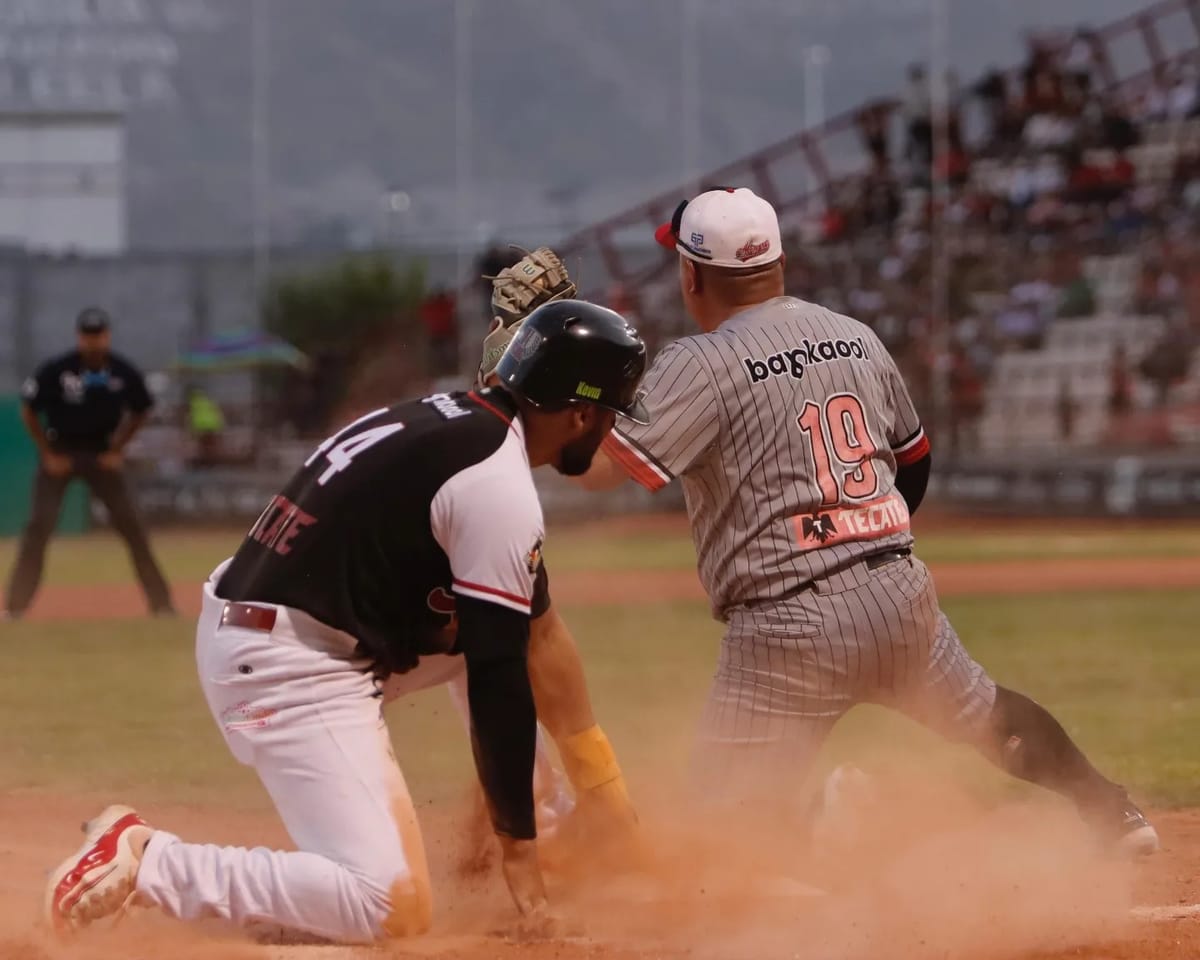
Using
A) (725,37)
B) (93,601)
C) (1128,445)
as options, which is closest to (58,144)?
(725,37)


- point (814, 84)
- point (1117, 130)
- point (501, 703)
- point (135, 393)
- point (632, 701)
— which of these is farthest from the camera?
point (814, 84)

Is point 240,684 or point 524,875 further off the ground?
point 240,684

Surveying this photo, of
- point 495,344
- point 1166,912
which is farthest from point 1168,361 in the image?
point 495,344

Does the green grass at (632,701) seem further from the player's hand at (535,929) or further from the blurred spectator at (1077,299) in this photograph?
the blurred spectator at (1077,299)

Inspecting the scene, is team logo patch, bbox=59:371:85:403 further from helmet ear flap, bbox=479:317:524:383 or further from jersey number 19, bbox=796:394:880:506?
jersey number 19, bbox=796:394:880:506

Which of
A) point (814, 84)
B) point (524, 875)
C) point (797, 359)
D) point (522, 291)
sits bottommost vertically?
point (524, 875)

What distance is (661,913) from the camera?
4.91m

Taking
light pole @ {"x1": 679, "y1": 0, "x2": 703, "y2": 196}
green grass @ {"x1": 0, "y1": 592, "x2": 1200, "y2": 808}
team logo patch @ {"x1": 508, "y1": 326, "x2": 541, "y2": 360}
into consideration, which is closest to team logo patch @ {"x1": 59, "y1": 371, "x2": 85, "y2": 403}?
green grass @ {"x1": 0, "y1": 592, "x2": 1200, "y2": 808}

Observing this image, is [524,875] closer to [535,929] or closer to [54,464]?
[535,929]

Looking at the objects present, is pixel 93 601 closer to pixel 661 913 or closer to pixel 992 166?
pixel 661 913

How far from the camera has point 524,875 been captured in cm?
426

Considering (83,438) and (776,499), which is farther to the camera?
(83,438)

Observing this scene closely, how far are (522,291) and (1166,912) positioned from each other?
2615 mm

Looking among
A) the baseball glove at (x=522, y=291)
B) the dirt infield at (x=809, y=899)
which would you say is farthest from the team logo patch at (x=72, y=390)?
the baseball glove at (x=522, y=291)
